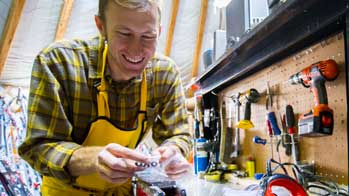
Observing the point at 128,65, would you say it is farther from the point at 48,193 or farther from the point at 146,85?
the point at 48,193

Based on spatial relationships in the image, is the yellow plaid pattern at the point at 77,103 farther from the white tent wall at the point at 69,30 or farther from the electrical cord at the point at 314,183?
the white tent wall at the point at 69,30

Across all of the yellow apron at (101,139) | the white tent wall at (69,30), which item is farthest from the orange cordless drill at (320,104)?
the white tent wall at (69,30)

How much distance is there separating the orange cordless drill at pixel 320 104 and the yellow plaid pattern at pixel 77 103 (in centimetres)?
42

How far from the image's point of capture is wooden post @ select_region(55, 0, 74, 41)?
3.84 metres

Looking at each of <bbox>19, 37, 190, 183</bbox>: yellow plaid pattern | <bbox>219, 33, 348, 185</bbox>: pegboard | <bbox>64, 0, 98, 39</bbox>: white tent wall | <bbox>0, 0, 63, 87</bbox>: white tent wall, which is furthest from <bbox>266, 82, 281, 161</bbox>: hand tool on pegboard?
<bbox>0, 0, 63, 87</bbox>: white tent wall

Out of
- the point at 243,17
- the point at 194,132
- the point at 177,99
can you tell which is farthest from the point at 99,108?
the point at 194,132

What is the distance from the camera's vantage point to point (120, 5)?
968mm

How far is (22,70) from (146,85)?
11.6ft

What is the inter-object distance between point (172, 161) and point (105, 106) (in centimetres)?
28

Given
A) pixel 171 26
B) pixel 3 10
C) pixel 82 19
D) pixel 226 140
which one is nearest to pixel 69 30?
pixel 82 19

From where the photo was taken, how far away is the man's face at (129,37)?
38.2 inches

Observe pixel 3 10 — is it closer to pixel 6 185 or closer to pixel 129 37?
pixel 6 185

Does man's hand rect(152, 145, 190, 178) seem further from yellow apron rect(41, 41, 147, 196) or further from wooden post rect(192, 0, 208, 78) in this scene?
wooden post rect(192, 0, 208, 78)

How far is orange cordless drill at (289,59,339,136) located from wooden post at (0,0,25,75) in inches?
123
